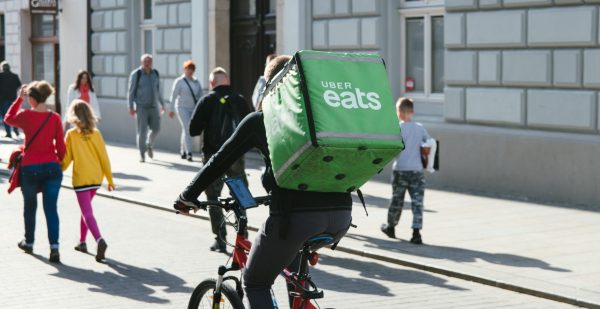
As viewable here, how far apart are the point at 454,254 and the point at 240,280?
5.15 m

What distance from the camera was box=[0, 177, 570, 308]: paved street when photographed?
858 cm

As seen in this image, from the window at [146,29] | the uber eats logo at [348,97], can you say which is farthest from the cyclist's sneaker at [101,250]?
A: the window at [146,29]

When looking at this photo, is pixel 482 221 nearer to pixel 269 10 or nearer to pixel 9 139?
pixel 269 10

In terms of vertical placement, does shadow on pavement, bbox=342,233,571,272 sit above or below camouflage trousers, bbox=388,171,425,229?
below

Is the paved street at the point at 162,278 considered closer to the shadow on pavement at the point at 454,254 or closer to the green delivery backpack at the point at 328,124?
the shadow on pavement at the point at 454,254

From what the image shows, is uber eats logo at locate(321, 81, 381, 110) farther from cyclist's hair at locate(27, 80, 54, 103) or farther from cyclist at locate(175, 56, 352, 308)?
cyclist's hair at locate(27, 80, 54, 103)

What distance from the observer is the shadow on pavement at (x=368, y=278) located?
358 inches

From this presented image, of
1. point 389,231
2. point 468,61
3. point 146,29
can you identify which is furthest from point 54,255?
point 146,29

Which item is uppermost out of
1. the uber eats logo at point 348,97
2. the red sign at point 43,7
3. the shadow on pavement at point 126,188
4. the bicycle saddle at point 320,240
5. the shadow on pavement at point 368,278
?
the red sign at point 43,7

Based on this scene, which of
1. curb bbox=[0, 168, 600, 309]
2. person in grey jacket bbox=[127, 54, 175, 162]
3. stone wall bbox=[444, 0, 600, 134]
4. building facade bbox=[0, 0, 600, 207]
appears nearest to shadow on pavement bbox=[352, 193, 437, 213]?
building facade bbox=[0, 0, 600, 207]

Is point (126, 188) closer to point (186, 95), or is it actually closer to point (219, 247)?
point (186, 95)

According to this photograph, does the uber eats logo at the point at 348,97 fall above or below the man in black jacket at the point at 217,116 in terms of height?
above

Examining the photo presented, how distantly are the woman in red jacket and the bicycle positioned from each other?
475 centimetres

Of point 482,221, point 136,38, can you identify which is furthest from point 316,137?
point 136,38
